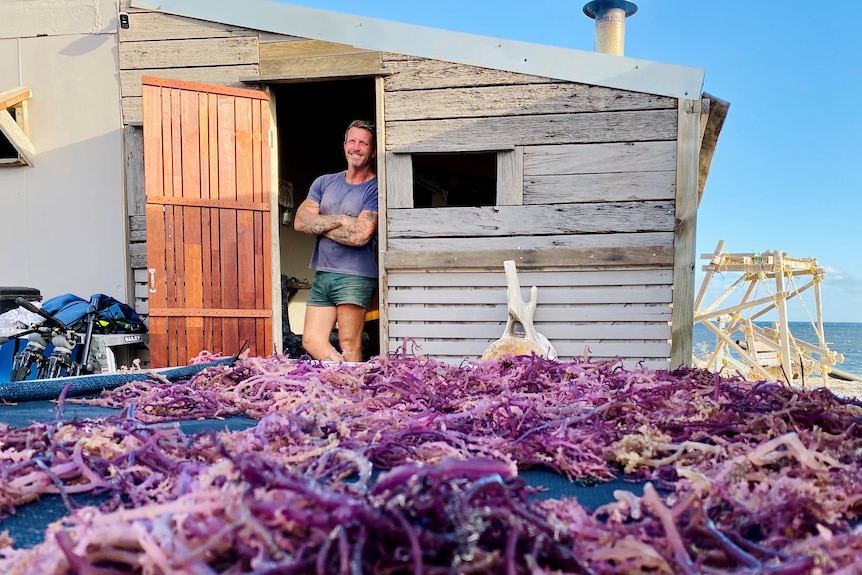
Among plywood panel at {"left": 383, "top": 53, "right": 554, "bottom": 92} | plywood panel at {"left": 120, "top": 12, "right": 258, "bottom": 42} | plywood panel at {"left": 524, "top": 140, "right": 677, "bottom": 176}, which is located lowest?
plywood panel at {"left": 524, "top": 140, "right": 677, "bottom": 176}

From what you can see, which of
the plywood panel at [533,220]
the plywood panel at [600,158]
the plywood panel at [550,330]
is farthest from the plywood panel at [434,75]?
the plywood panel at [550,330]

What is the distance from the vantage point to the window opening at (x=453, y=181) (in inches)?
284

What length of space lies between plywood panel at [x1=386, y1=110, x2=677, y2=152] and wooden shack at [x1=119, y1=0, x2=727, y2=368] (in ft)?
0.04

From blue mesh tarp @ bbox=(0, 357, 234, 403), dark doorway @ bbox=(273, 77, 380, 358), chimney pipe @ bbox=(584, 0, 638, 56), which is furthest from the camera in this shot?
chimney pipe @ bbox=(584, 0, 638, 56)

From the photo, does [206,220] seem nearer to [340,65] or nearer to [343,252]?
[343,252]

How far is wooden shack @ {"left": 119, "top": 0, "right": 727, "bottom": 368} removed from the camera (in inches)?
171

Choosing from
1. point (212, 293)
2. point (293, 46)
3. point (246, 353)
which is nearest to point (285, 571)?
point (246, 353)

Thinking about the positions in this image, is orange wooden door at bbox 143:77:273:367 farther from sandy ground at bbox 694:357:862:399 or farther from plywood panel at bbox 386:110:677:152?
sandy ground at bbox 694:357:862:399

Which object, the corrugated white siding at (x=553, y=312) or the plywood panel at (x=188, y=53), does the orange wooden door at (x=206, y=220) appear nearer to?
the plywood panel at (x=188, y=53)

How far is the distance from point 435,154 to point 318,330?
1.84m

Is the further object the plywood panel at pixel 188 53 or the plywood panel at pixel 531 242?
the plywood panel at pixel 188 53

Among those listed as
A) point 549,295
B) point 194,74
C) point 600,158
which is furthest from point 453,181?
point 194,74

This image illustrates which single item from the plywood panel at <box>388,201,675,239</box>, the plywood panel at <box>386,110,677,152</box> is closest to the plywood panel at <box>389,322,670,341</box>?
the plywood panel at <box>388,201,675,239</box>

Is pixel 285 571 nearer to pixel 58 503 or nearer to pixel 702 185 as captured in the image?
pixel 58 503
